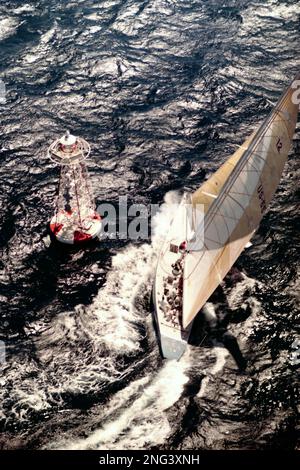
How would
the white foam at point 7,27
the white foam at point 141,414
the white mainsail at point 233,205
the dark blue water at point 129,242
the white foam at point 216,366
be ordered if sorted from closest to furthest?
the white foam at point 141,414, the dark blue water at point 129,242, the white foam at point 216,366, the white mainsail at point 233,205, the white foam at point 7,27

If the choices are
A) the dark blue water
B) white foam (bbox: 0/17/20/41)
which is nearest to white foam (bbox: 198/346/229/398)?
the dark blue water

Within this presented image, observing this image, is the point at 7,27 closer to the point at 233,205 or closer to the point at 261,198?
the point at 261,198

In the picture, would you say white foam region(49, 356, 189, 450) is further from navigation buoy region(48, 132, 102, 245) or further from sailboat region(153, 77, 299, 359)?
navigation buoy region(48, 132, 102, 245)

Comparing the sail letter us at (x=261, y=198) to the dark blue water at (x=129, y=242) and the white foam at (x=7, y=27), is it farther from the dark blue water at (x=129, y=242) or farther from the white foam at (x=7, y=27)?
the white foam at (x=7, y=27)

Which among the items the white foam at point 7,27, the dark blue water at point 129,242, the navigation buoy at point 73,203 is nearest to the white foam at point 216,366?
the dark blue water at point 129,242
